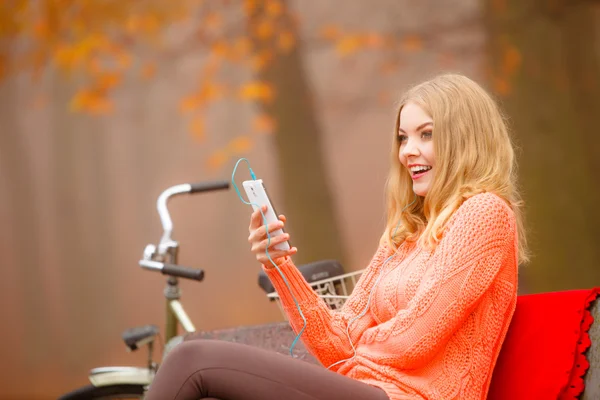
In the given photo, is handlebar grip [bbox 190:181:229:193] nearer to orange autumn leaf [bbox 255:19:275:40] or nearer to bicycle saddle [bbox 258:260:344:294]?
bicycle saddle [bbox 258:260:344:294]

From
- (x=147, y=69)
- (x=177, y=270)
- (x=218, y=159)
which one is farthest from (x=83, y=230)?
(x=177, y=270)

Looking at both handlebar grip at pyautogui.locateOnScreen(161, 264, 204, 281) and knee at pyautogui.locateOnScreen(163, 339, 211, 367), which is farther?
handlebar grip at pyautogui.locateOnScreen(161, 264, 204, 281)

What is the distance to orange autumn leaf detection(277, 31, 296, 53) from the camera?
152 inches

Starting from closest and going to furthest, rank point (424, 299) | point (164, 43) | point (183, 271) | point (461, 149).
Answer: point (424, 299), point (461, 149), point (183, 271), point (164, 43)

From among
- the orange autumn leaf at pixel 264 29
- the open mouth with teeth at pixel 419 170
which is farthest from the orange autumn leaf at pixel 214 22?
the open mouth with teeth at pixel 419 170

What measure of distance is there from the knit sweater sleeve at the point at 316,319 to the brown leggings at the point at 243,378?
0.24 m

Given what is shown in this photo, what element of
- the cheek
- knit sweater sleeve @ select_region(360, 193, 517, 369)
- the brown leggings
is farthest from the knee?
the cheek

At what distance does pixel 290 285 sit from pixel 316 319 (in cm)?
11

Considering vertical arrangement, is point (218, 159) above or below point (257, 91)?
below

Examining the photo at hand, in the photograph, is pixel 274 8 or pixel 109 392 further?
pixel 274 8

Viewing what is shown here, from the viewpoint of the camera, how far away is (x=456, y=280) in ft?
4.77

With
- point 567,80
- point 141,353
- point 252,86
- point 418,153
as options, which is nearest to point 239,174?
point 252,86

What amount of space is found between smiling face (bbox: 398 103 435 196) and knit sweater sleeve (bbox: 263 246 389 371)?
13.4 inches

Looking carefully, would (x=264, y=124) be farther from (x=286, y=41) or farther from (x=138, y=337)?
(x=138, y=337)
